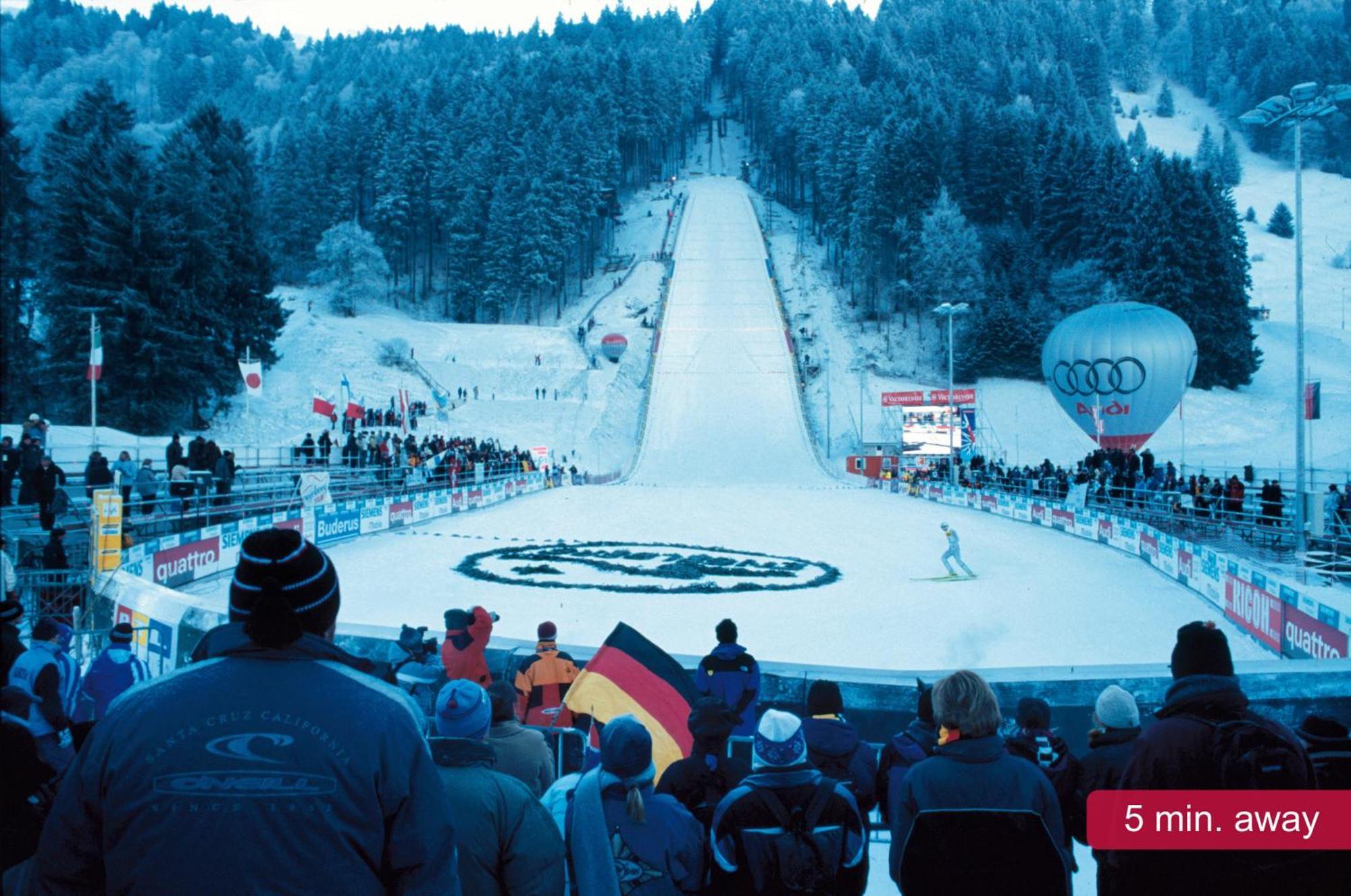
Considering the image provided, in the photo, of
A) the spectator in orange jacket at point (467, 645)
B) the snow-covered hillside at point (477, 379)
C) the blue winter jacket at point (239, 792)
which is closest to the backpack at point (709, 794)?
the blue winter jacket at point (239, 792)

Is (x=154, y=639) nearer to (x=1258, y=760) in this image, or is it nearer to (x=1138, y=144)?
(x=1258, y=760)

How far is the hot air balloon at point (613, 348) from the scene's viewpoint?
7056cm

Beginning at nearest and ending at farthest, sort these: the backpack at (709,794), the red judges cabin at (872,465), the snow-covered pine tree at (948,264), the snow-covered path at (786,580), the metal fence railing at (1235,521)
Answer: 1. the backpack at (709,794)
2. the snow-covered path at (786,580)
3. the metal fence railing at (1235,521)
4. the red judges cabin at (872,465)
5. the snow-covered pine tree at (948,264)

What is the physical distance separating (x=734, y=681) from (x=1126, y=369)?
34694 millimetres

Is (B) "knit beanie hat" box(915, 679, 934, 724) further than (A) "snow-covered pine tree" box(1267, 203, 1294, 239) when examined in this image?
No

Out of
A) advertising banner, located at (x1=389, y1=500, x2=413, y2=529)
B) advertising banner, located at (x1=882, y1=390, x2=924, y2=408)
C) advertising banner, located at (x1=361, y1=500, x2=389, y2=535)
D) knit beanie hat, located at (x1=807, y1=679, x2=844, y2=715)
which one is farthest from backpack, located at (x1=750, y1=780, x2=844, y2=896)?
advertising banner, located at (x1=882, y1=390, x2=924, y2=408)

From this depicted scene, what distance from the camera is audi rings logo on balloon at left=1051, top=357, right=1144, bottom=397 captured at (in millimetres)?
36344

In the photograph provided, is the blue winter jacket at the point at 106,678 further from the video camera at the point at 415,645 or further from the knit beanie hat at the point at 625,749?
the knit beanie hat at the point at 625,749

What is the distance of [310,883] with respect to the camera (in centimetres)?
212

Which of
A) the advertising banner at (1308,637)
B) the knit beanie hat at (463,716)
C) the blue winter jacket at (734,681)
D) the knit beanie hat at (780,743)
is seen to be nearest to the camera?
the knit beanie hat at (780,743)

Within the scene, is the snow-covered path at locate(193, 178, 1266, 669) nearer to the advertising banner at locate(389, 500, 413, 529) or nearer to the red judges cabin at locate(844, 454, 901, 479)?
the advertising banner at locate(389, 500, 413, 529)

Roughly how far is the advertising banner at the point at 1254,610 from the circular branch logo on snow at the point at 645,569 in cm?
683

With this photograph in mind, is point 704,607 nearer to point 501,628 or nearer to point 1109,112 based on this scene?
point 501,628

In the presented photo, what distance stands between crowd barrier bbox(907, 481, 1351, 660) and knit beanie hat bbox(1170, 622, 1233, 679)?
821 centimetres
